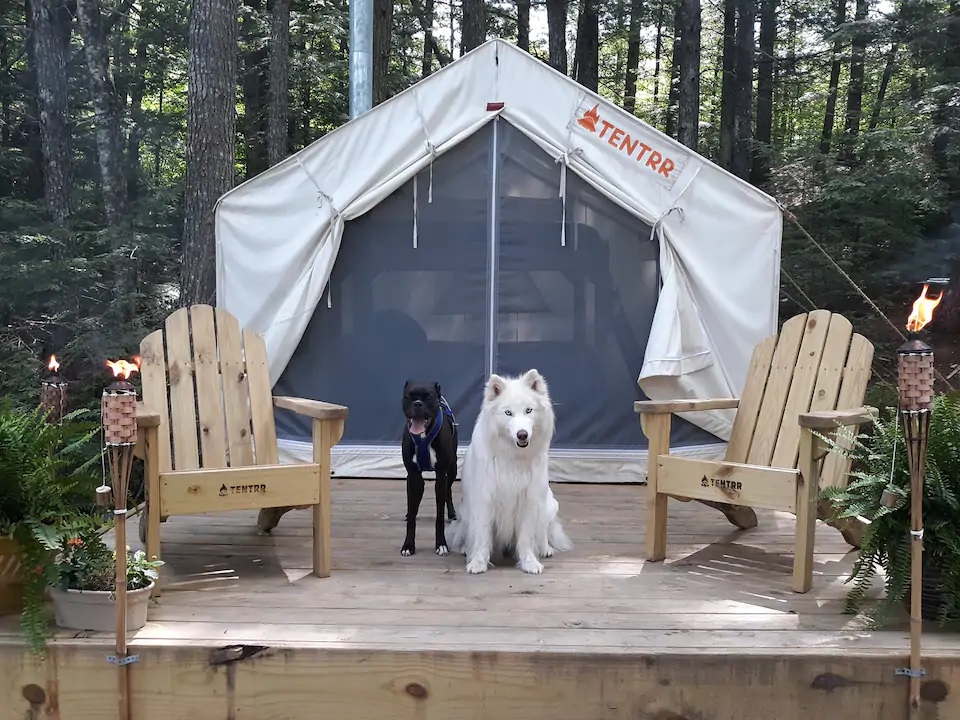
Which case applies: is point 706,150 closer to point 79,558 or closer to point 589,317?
point 589,317

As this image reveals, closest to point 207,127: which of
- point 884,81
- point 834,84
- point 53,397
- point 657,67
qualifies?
point 53,397

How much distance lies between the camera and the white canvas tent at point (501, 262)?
4.17m

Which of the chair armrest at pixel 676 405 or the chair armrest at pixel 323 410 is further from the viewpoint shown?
the chair armrest at pixel 676 405

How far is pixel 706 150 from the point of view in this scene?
1216cm

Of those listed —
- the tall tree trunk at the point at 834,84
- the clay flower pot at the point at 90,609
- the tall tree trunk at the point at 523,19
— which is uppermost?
the tall tree trunk at the point at 523,19

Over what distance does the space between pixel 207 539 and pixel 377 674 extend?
150 cm

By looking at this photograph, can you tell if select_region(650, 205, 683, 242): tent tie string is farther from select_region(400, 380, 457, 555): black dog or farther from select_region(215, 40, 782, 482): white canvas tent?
select_region(400, 380, 457, 555): black dog

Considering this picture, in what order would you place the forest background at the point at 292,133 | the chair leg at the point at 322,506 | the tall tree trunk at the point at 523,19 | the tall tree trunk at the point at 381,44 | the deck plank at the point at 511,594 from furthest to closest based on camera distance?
the tall tree trunk at the point at 523,19, the tall tree trunk at the point at 381,44, the forest background at the point at 292,133, the chair leg at the point at 322,506, the deck plank at the point at 511,594

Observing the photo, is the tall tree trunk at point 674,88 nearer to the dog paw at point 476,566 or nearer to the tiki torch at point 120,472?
the dog paw at point 476,566

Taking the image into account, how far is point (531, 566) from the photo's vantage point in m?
2.81

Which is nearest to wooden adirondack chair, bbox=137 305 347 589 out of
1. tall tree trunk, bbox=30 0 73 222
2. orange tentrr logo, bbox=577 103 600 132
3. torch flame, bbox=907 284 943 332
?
torch flame, bbox=907 284 943 332

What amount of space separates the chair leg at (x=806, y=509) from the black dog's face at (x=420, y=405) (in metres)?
1.32

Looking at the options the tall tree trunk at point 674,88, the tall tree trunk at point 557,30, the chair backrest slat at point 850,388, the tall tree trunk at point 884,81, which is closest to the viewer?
the chair backrest slat at point 850,388

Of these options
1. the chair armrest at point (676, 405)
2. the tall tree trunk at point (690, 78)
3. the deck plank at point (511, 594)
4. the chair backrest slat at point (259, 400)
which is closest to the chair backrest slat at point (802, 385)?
the chair armrest at point (676, 405)
